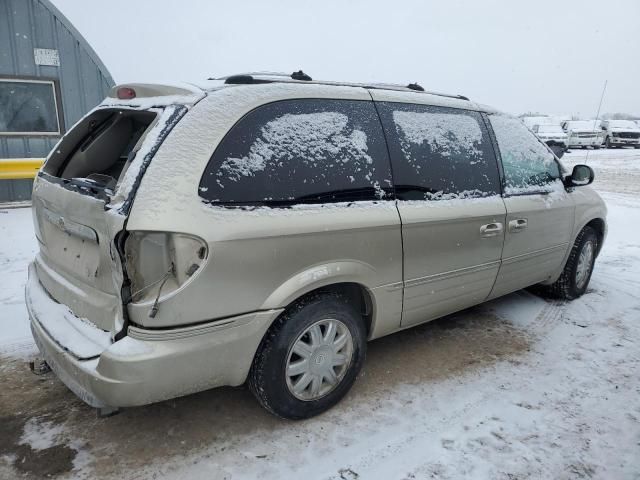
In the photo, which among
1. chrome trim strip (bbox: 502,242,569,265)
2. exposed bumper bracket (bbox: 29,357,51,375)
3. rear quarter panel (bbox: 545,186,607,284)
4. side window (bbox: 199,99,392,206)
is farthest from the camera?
rear quarter panel (bbox: 545,186,607,284)

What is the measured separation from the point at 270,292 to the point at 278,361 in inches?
15.1

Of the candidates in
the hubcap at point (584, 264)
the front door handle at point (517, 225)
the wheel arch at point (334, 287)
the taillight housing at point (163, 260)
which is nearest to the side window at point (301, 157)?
the taillight housing at point (163, 260)

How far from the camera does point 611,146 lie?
27516 mm

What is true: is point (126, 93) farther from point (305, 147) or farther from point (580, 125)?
point (580, 125)

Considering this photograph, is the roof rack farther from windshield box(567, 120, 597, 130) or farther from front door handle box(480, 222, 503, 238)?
windshield box(567, 120, 597, 130)

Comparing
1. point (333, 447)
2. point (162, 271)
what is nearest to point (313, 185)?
point (162, 271)

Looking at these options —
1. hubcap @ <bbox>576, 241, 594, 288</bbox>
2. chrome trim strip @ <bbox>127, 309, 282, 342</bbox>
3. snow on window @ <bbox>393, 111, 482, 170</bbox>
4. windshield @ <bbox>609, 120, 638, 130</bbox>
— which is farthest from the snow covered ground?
windshield @ <bbox>609, 120, 638, 130</bbox>

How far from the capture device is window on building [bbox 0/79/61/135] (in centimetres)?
807

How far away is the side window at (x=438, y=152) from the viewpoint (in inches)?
112

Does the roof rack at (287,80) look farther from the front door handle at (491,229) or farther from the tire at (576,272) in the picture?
the tire at (576,272)

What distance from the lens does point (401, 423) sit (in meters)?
2.63

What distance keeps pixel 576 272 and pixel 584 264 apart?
0.22 m

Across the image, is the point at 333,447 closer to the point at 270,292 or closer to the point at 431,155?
the point at 270,292

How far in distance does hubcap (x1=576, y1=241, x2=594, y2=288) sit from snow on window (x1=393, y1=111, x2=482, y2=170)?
1919 millimetres
